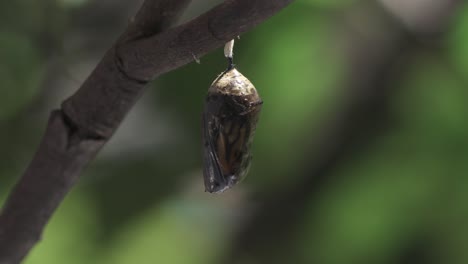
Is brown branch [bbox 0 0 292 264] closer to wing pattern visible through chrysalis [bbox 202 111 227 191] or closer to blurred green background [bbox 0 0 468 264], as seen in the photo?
wing pattern visible through chrysalis [bbox 202 111 227 191]

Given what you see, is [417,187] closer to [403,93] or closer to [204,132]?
[403,93]

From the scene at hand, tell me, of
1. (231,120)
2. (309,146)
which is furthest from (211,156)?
(309,146)

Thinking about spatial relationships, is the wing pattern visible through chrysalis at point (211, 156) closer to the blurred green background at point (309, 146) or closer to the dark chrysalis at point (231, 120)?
the dark chrysalis at point (231, 120)

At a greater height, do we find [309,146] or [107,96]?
[107,96]

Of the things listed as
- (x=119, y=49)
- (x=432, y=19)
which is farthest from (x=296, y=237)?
(x=119, y=49)

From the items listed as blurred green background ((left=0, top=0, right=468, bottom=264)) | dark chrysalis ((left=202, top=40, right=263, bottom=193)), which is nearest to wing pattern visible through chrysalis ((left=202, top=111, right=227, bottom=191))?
dark chrysalis ((left=202, top=40, right=263, bottom=193))

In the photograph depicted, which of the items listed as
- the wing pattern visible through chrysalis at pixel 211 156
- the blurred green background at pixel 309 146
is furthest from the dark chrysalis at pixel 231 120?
the blurred green background at pixel 309 146

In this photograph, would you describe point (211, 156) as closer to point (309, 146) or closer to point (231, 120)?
point (231, 120)
